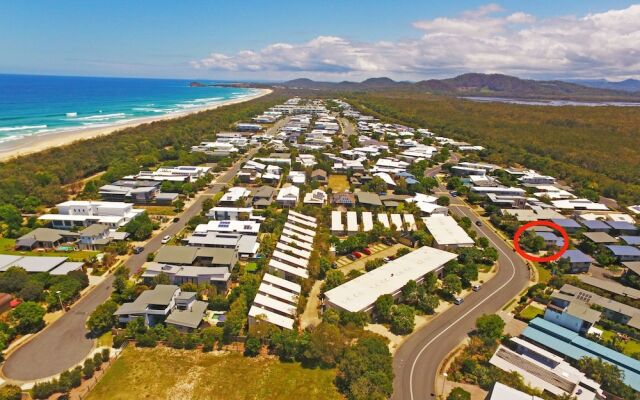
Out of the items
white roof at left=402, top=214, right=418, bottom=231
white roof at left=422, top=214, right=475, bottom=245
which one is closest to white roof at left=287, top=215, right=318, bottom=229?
white roof at left=402, top=214, right=418, bottom=231

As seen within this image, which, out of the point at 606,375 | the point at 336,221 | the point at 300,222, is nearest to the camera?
the point at 606,375

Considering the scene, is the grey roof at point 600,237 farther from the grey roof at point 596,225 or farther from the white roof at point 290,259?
the white roof at point 290,259

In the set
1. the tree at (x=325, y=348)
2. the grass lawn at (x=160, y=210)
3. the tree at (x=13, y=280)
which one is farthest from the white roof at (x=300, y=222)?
the tree at (x=13, y=280)

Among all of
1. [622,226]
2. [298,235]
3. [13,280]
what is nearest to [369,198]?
[298,235]

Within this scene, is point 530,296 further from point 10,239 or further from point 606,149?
point 606,149

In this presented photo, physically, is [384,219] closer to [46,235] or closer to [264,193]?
[264,193]

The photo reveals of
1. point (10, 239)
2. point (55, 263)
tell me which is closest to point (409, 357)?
point (55, 263)

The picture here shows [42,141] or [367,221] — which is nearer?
[367,221]

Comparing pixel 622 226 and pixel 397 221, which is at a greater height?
pixel 622 226

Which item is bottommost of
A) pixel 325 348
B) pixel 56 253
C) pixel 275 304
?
pixel 56 253
